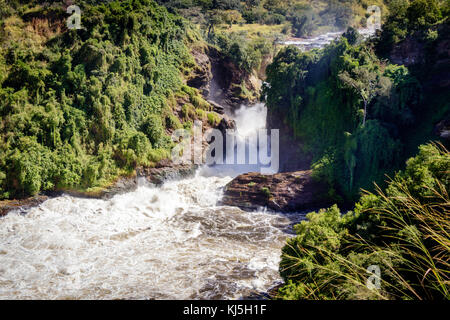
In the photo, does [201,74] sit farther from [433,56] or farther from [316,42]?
[316,42]

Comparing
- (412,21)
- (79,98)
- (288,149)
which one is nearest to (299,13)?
(412,21)

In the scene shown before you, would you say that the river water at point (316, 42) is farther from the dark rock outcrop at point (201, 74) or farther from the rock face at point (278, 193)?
the rock face at point (278, 193)

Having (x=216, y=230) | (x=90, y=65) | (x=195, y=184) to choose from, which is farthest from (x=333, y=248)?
(x=90, y=65)

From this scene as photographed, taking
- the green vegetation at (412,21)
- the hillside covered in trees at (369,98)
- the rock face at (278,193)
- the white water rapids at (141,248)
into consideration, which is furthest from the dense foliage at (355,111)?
the white water rapids at (141,248)

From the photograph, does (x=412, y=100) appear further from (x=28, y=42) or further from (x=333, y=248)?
(x=28, y=42)

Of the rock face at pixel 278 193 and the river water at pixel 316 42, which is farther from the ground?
the river water at pixel 316 42
